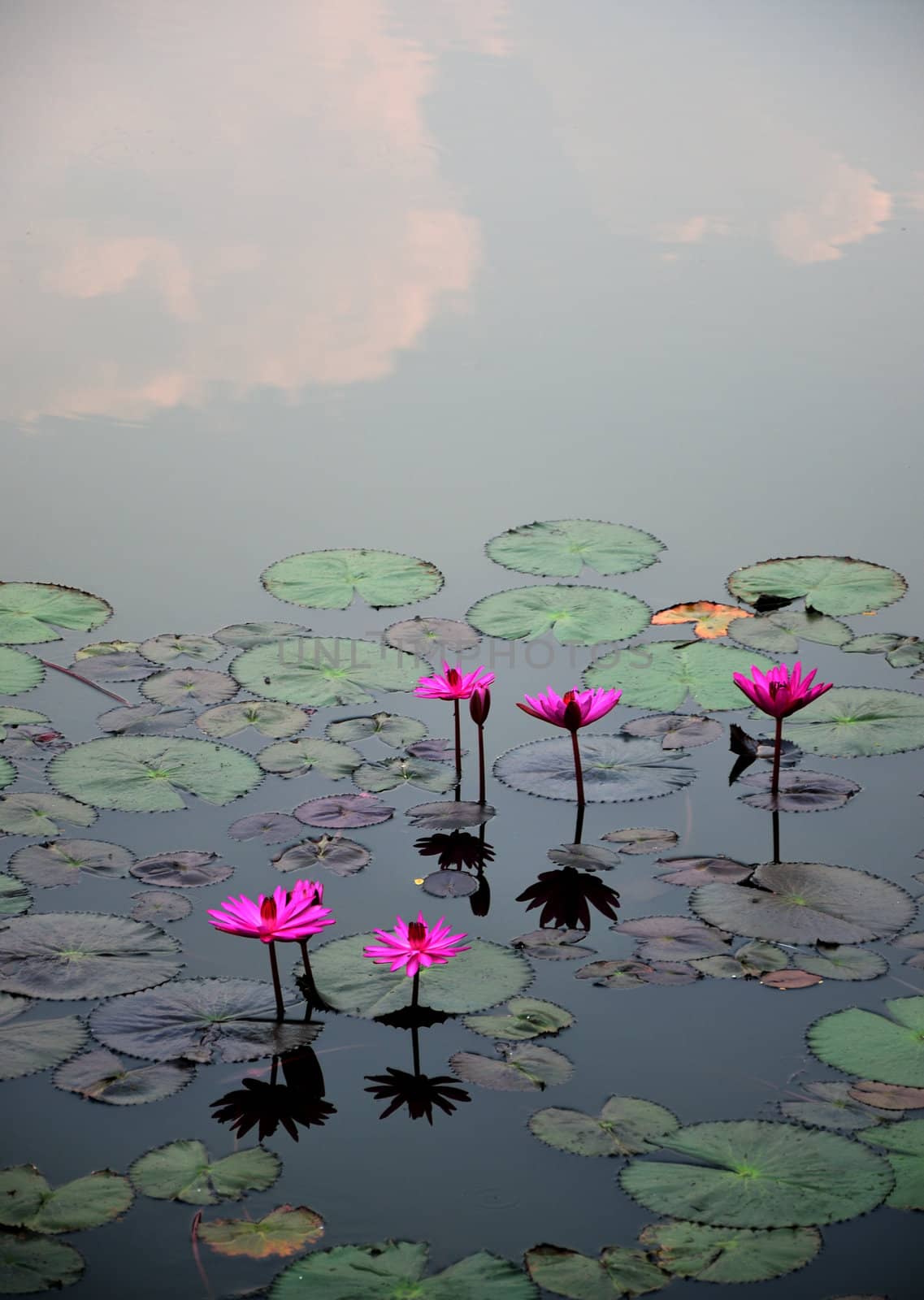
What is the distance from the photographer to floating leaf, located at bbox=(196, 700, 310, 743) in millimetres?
2883

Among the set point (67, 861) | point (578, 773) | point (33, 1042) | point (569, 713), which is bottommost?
point (33, 1042)

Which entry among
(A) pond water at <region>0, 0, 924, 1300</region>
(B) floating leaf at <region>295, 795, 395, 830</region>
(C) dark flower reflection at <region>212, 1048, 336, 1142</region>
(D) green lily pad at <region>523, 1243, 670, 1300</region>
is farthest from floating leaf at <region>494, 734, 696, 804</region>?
(D) green lily pad at <region>523, 1243, 670, 1300</region>

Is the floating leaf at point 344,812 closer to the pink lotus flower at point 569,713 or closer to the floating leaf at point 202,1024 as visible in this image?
the pink lotus flower at point 569,713

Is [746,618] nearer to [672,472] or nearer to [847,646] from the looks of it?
[847,646]

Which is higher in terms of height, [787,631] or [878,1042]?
[787,631]

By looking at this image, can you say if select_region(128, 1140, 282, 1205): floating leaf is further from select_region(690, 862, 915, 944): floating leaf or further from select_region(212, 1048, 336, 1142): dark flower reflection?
select_region(690, 862, 915, 944): floating leaf

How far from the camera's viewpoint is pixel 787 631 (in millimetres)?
3236

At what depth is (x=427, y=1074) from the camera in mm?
2008

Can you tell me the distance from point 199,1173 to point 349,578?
1.84 meters

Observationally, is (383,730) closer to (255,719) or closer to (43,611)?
(255,719)

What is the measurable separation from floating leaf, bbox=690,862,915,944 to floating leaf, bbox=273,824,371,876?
57cm

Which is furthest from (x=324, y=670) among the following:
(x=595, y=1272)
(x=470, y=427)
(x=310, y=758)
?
(x=595, y=1272)

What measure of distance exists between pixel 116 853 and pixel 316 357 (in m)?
2.52

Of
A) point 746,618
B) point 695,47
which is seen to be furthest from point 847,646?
point 695,47
